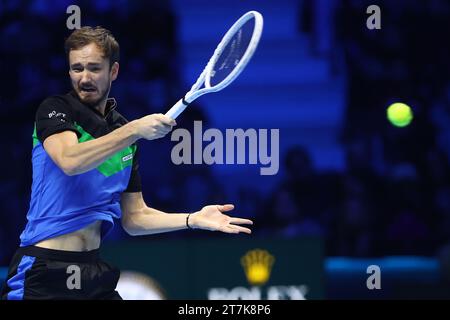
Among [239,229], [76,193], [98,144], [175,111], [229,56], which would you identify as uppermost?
[229,56]

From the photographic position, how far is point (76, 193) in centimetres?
484

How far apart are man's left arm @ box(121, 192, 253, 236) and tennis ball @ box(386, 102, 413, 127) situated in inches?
160

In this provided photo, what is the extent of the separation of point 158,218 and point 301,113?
12.5 feet

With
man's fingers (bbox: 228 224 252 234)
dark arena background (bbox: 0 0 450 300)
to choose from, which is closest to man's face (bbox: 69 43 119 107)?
man's fingers (bbox: 228 224 252 234)

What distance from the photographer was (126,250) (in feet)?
22.8

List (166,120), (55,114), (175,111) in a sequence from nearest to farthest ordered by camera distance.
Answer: (166,120) < (175,111) < (55,114)

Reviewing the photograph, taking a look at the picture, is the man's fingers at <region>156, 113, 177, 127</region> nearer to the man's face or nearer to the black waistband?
the man's face

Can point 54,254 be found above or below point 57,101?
below

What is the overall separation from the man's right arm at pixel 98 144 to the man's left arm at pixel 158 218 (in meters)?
0.61

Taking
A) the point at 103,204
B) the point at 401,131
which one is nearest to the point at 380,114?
the point at 401,131

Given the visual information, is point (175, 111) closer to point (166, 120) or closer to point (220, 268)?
point (166, 120)

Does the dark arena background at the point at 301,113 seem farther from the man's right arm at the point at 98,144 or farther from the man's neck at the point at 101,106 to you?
the man's right arm at the point at 98,144

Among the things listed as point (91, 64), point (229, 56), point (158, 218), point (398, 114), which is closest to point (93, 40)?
point (91, 64)

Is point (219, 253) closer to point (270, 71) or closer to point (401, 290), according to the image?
point (401, 290)
